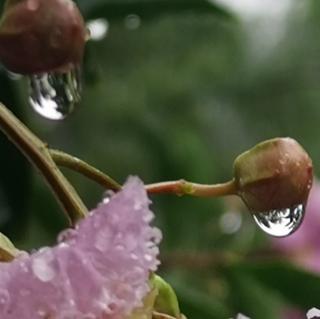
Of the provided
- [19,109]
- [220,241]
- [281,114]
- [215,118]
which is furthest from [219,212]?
[19,109]

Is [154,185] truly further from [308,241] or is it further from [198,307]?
[308,241]

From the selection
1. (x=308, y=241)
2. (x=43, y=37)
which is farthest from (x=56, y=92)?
(x=308, y=241)

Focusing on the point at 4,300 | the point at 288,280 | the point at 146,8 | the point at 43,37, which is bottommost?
the point at 4,300

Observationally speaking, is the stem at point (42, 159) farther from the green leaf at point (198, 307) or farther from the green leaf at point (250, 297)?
the green leaf at point (250, 297)

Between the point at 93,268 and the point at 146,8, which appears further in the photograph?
the point at 146,8

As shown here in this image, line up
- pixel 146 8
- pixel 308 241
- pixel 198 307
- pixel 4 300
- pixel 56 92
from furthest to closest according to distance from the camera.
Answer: pixel 308 241 → pixel 146 8 → pixel 198 307 → pixel 56 92 → pixel 4 300
